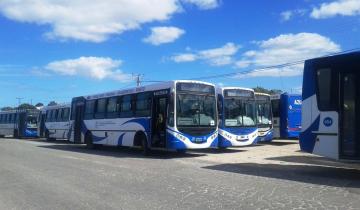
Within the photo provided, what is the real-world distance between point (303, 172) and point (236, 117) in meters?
8.67

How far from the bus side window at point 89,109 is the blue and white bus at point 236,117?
26.8 ft

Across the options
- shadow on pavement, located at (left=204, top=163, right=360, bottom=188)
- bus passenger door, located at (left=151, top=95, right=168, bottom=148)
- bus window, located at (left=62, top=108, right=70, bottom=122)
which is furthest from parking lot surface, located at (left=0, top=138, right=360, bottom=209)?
bus window, located at (left=62, top=108, right=70, bottom=122)

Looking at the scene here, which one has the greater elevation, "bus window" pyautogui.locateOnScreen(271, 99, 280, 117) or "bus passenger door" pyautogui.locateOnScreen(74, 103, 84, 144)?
"bus window" pyautogui.locateOnScreen(271, 99, 280, 117)

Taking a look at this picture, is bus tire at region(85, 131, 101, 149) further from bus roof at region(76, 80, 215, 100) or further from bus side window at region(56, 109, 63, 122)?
bus side window at region(56, 109, 63, 122)

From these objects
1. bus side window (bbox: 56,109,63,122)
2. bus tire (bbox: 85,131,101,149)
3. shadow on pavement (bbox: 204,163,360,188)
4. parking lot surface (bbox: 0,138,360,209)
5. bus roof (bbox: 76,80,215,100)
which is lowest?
parking lot surface (bbox: 0,138,360,209)

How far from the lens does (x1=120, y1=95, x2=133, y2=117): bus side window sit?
2272 centimetres

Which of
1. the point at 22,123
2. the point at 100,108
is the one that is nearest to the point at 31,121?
the point at 22,123

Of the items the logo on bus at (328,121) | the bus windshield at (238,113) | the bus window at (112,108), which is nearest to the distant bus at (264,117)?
the bus windshield at (238,113)

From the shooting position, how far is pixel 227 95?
74.4 ft

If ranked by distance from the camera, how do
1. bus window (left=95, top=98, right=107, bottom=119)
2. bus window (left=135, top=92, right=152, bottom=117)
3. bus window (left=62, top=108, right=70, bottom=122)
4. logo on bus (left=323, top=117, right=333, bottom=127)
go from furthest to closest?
bus window (left=62, top=108, right=70, bottom=122) → bus window (left=95, top=98, right=107, bottom=119) → bus window (left=135, top=92, right=152, bottom=117) → logo on bus (left=323, top=117, right=333, bottom=127)

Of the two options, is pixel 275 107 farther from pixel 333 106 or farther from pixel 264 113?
pixel 333 106

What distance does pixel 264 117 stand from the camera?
26859 millimetres

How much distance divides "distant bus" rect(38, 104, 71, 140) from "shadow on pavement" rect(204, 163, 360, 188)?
63.7ft

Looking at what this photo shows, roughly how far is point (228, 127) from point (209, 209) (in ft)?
44.1
